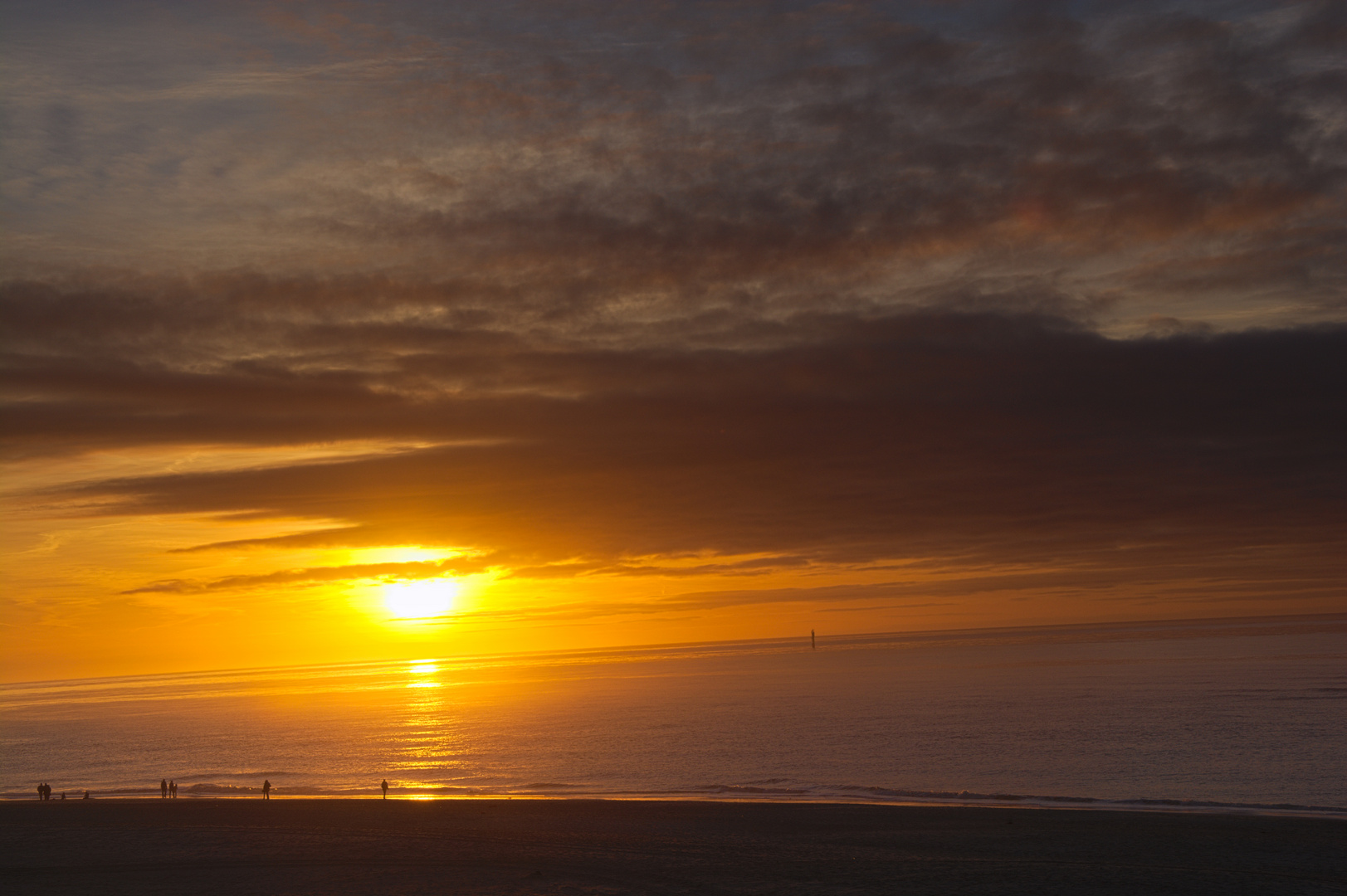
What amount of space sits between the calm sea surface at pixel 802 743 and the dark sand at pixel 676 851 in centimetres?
822

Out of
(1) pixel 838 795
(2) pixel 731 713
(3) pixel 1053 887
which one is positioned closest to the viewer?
(3) pixel 1053 887

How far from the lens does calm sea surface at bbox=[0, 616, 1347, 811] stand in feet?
148

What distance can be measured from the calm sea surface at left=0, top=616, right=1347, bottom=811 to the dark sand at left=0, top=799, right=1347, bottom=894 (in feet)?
27.0

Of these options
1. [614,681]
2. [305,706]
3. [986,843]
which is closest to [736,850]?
[986,843]

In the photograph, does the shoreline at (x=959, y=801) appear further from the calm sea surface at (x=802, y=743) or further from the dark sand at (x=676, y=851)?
the dark sand at (x=676, y=851)

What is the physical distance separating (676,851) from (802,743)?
3778 cm

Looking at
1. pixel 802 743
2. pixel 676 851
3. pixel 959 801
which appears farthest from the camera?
pixel 802 743

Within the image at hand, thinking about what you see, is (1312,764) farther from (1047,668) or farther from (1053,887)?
(1047,668)

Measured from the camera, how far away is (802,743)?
63406 mm

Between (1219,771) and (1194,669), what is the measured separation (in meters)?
91.8

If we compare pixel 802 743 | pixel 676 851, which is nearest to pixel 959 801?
pixel 676 851

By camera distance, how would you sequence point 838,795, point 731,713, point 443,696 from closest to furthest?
point 838,795 < point 731,713 < point 443,696

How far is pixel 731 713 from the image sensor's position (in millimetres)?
90938

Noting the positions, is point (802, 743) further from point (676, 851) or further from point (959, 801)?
point (676, 851)
